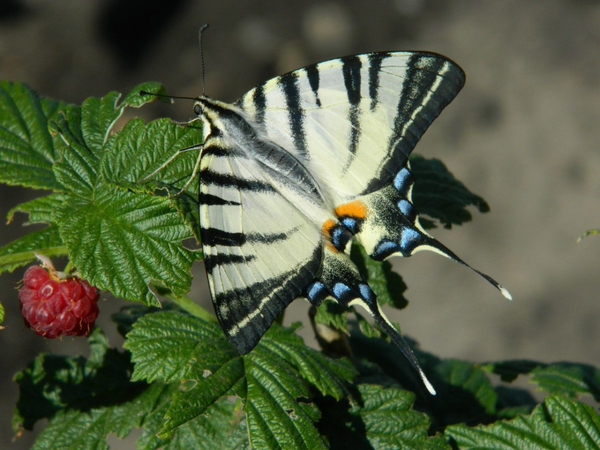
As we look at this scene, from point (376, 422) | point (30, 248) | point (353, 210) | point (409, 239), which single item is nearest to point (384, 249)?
point (409, 239)

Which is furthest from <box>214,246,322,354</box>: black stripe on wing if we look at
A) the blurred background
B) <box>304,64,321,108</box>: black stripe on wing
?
the blurred background

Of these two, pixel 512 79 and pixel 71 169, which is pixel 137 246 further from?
pixel 512 79

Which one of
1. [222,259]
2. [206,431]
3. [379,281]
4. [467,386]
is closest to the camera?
[222,259]

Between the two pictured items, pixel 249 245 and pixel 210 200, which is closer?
pixel 210 200

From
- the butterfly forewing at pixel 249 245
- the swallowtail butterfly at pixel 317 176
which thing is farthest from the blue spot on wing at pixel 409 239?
the butterfly forewing at pixel 249 245

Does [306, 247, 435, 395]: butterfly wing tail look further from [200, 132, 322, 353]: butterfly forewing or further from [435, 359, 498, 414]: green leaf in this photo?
[435, 359, 498, 414]: green leaf

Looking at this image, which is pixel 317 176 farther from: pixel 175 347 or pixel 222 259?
pixel 175 347

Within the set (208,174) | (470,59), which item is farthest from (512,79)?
(208,174)
